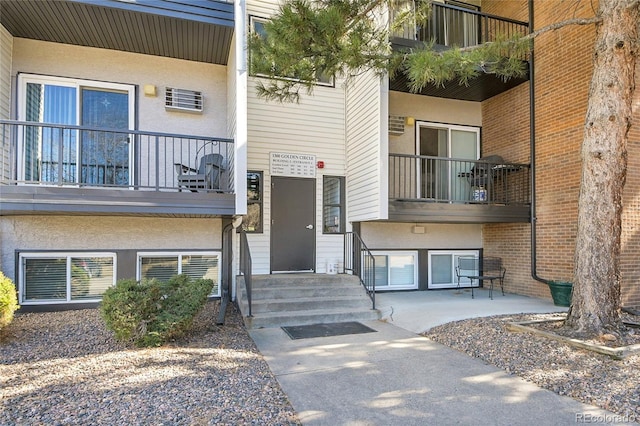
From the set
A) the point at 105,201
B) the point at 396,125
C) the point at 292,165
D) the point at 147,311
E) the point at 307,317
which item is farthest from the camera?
the point at 396,125

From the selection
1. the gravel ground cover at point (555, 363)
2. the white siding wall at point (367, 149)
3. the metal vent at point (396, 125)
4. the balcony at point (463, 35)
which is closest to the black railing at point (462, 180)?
the metal vent at point (396, 125)

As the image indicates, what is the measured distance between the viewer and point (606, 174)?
493 cm

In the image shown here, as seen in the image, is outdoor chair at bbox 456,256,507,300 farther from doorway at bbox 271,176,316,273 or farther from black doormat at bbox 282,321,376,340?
black doormat at bbox 282,321,376,340

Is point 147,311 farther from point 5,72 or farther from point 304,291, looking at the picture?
point 5,72

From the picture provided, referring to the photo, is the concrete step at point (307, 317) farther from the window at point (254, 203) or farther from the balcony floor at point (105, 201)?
the window at point (254, 203)

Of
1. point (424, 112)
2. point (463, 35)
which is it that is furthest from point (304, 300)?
point (463, 35)

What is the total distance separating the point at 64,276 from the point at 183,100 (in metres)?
3.76

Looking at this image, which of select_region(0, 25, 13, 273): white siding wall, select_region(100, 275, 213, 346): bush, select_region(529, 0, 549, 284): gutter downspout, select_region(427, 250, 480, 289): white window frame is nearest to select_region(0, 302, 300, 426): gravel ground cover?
select_region(100, 275, 213, 346): bush

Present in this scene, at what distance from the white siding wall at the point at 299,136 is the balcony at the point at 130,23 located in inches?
61.1

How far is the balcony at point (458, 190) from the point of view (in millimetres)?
7477

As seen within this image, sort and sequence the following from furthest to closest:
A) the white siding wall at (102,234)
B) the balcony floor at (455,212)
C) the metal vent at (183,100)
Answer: the balcony floor at (455,212)
the metal vent at (183,100)
the white siding wall at (102,234)

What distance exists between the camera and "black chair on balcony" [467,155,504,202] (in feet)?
26.2

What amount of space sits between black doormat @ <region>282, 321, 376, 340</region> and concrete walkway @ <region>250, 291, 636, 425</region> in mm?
172

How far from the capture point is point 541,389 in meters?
3.51
